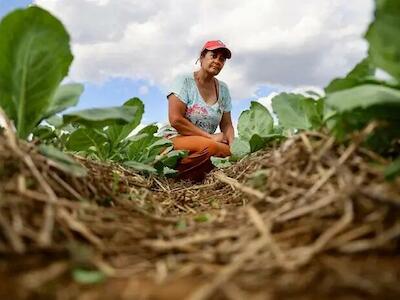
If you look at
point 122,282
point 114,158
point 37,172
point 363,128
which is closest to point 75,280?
point 122,282

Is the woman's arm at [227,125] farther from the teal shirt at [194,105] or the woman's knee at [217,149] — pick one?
the woman's knee at [217,149]

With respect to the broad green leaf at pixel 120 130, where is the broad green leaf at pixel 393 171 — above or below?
below

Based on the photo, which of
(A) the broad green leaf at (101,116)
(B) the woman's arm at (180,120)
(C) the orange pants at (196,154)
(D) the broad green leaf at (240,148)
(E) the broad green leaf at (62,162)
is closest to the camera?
(E) the broad green leaf at (62,162)

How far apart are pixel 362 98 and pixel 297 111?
0.88 meters

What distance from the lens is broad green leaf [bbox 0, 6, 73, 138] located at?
70.6 inches

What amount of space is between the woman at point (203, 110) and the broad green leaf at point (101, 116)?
2.25 m

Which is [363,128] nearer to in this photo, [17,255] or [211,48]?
[17,255]

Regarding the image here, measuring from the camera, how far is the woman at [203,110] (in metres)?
4.36

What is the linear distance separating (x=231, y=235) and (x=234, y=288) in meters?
0.28

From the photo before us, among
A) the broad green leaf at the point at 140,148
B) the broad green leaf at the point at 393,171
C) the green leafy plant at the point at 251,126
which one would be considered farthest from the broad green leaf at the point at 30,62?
the green leafy plant at the point at 251,126

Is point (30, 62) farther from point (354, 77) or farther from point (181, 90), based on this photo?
point (181, 90)

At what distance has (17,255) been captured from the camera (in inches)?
42.2

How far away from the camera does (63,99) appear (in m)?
2.01

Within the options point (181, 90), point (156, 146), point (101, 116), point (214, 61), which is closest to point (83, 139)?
point (101, 116)
